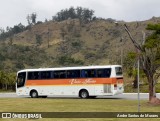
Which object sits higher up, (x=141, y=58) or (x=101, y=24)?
(x=101, y=24)

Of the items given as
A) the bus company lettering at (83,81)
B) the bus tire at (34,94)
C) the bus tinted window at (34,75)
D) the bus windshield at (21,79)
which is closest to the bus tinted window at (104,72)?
the bus company lettering at (83,81)

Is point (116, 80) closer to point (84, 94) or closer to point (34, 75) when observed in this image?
point (84, 94)

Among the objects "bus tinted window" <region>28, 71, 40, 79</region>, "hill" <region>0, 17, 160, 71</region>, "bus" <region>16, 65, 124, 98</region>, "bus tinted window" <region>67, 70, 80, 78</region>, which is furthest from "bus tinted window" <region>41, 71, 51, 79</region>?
"hill" <region>0, 17, 160, 71</region>

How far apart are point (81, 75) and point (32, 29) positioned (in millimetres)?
128602

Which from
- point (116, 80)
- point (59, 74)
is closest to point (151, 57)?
point (116, 80)

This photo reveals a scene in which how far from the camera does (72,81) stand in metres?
37.4

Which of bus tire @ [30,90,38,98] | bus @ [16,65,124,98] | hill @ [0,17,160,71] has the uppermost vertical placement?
hill @ [0,17,160,71]

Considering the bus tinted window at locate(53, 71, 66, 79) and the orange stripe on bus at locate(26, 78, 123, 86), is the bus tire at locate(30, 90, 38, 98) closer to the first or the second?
the orange stripe on bus at locate(26, 78, 123, 86)

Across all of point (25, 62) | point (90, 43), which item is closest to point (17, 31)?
point (90, 43)

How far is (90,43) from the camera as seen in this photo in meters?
134

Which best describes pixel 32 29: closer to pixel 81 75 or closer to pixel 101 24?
pixel 101 24

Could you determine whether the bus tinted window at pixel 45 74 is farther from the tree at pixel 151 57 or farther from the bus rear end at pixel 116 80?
the tree at pixel 151 57

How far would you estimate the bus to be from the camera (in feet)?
116

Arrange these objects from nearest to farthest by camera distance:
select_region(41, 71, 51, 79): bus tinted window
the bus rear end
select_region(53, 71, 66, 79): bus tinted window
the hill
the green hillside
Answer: the bus rear end, select_region(53, 71, 66, 79): bus tinted window, select_region(41, 71, 51, 79): bus tinted window, the green hillside, the hill
